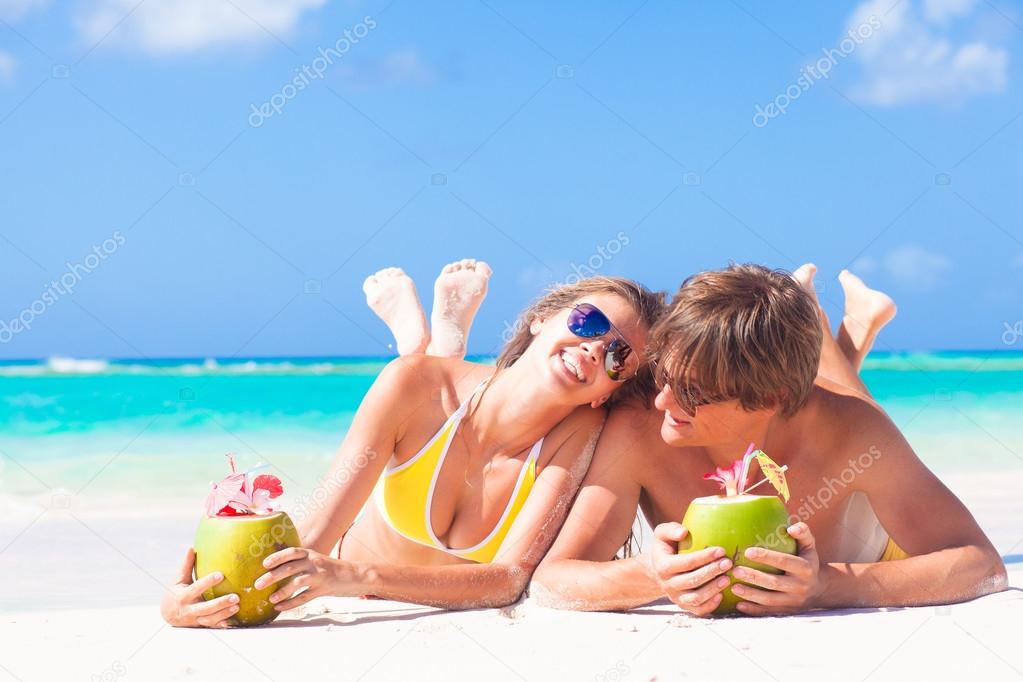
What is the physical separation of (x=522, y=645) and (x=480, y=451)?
1212 millimetres

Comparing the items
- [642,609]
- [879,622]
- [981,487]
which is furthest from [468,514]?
[981,487]

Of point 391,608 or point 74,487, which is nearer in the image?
point 391,608

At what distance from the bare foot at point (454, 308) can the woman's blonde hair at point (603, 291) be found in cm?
144

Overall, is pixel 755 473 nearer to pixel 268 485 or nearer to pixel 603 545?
pixel 603 545

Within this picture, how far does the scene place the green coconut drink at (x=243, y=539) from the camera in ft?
12.0

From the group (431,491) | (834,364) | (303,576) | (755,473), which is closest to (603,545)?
(755,473)

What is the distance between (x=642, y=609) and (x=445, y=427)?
43.6 inches

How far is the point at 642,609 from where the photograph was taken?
4254 mm

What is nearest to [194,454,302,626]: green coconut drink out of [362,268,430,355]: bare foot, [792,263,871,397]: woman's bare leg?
[362,268,430,355]: bare foot

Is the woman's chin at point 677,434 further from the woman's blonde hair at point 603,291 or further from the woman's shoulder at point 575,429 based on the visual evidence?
the woman's shoulder at point 575,429

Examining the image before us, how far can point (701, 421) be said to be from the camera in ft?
13.4

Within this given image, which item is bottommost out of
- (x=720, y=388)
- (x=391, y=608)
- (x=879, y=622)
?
(x=391, y=608)

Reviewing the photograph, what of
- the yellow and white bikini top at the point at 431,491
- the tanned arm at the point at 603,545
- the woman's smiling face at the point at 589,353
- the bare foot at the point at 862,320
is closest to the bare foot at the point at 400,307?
the yellow and white bikini top at the point at 431,491

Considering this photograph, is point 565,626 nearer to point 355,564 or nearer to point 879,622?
point 355,564
